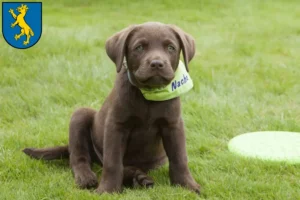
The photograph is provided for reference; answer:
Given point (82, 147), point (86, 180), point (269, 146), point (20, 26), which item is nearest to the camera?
point (86, 180)

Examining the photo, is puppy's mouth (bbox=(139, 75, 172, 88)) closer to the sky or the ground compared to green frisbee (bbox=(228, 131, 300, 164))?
closer to the sky

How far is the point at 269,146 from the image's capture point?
194 inches

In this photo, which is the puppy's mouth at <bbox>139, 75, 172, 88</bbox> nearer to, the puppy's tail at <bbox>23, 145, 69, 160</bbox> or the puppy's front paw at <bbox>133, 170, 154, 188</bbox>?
the puppy's front paw at <bbox>133, 170, 154, 188</bbox>

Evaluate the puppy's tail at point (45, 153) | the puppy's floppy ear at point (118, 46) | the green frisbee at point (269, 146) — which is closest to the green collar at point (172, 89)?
the puppy's floppy ear at point (118, 46)

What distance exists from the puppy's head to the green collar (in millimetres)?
73

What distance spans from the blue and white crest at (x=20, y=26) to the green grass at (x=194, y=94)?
0.17 meters

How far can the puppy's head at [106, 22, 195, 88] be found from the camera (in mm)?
3752

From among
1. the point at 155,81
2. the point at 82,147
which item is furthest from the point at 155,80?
the point at 82,147

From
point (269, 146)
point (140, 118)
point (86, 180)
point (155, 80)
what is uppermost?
point (155, 80)

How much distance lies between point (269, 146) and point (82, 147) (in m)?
1.64

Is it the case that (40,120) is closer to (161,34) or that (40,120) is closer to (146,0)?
(161,34)

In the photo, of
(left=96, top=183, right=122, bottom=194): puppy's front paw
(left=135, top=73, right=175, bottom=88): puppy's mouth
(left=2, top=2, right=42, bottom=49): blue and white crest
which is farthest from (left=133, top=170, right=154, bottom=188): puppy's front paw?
(left=2, top=2, right=42, bottom=49): blue and white crest

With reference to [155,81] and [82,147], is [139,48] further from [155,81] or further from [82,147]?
[82,147]

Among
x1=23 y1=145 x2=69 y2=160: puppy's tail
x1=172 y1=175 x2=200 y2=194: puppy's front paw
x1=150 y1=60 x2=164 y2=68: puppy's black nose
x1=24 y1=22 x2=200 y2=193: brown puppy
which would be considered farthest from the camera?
x1=23 y1=145 x2=69 y2=160: puppy's tail
